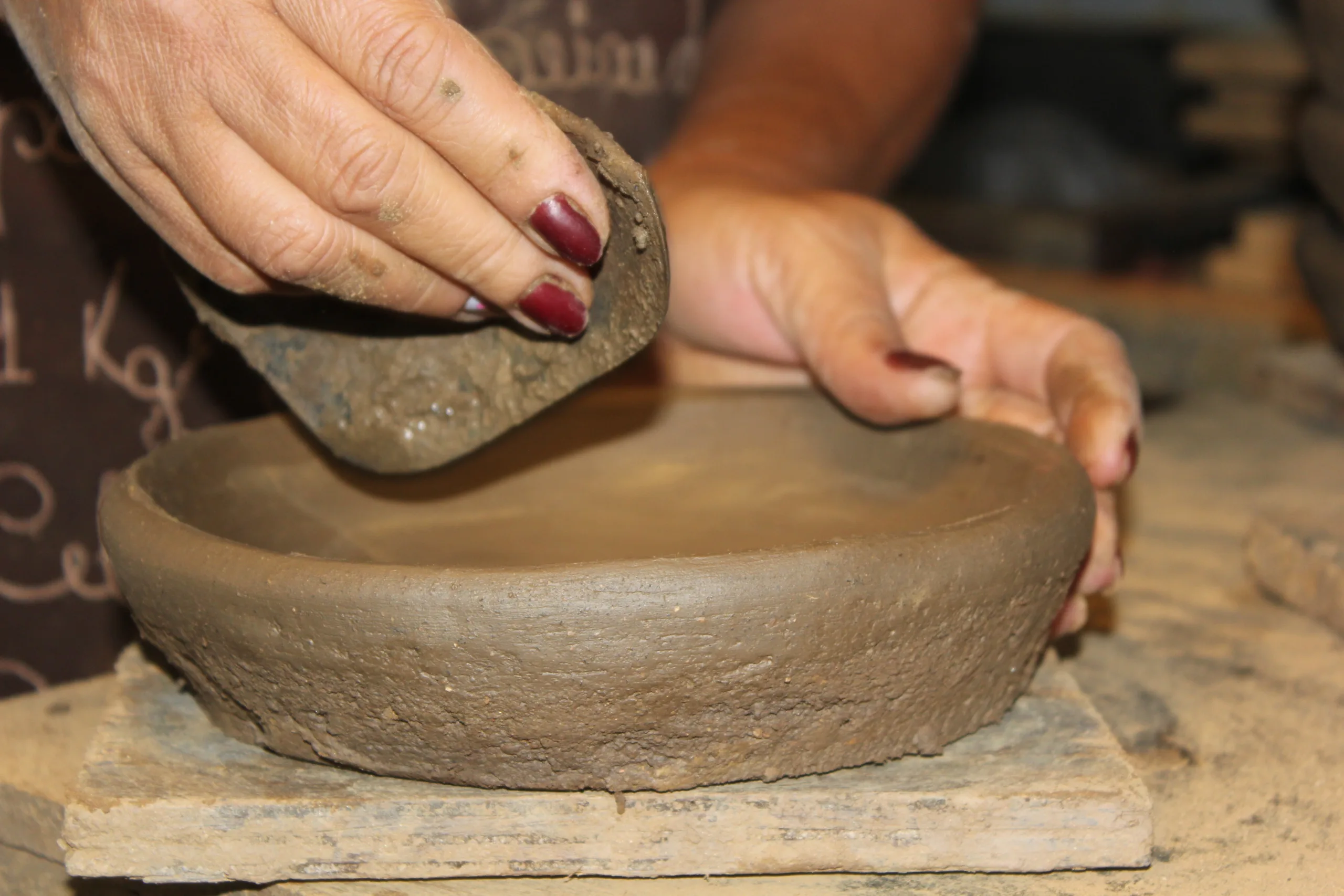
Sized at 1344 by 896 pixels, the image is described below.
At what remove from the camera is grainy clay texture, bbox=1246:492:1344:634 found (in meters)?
1.30

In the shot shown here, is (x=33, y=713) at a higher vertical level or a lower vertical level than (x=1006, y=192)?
higher

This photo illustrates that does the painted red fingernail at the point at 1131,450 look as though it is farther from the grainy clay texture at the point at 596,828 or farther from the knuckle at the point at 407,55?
the knuckle at the point at 407,55

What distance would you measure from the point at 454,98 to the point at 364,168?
74 mm

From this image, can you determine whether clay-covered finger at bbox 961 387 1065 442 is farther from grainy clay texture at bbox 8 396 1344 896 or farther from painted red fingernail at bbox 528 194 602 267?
painted red fingernail at bbox 528 194 602 267

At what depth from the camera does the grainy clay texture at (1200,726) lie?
0.88 metres

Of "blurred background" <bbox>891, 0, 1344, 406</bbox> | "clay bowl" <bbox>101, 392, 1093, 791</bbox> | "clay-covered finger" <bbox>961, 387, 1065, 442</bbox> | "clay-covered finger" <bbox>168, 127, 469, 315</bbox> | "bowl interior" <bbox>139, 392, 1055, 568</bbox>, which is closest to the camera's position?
"clay bowl" <bbox>101, 392, 1093, 791</bbox>

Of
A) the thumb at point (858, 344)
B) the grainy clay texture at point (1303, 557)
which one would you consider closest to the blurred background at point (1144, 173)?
the grainy clay texture at point (1303, 557)

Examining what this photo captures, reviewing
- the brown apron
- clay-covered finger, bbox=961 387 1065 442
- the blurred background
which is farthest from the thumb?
the blurred background

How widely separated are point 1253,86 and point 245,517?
3594 mm

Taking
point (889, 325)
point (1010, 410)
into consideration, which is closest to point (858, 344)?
point (889, 325)

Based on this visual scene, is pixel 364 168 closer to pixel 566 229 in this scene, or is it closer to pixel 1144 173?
pixel 566 229

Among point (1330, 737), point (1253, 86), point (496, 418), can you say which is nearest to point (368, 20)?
point (496, 418)

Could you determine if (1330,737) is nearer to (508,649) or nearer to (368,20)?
(508,649)

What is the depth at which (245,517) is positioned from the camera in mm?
1069
